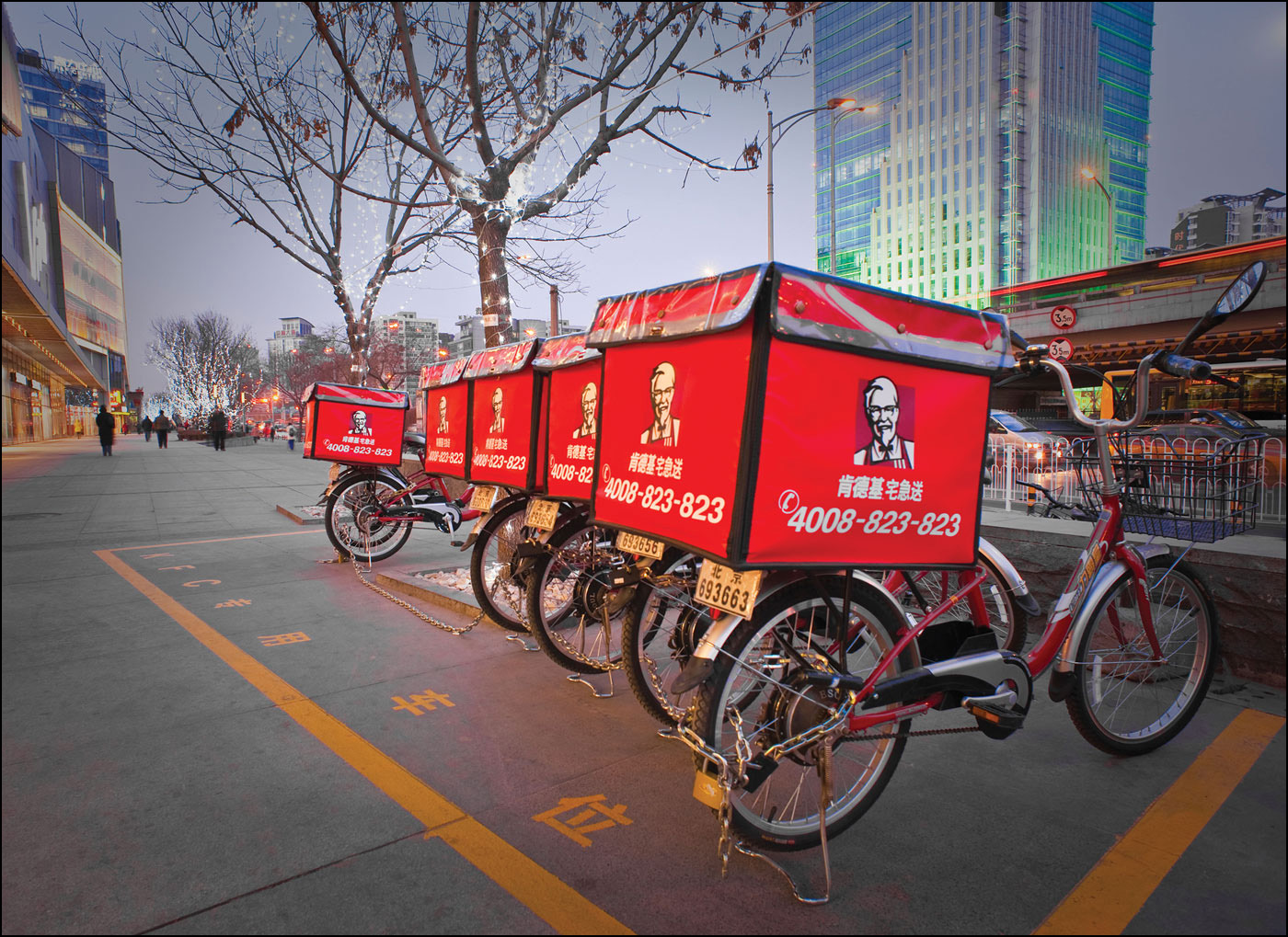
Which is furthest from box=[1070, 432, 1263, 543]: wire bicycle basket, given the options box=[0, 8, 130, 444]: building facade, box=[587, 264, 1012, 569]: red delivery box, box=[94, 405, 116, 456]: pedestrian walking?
box=[94, 405, 116, 456]: pedestrian walking

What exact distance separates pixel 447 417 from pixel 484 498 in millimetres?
937

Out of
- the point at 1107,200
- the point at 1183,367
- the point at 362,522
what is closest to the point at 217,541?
the point at 362,522

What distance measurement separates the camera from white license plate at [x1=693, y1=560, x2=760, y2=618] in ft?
6.96

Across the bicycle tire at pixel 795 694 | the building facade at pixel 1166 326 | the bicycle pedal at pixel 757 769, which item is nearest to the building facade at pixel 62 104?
the bicycle tire at pixel 795 694

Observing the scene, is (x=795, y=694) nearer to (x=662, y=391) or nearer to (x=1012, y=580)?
(x=662, y=391)

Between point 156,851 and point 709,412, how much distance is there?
2265 mm

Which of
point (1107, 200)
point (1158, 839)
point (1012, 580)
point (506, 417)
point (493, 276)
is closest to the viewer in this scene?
point (1158, 839)

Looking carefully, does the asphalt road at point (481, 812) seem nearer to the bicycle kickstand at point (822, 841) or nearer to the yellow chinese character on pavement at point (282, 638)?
the bicycle kickstand at point (822, 841)

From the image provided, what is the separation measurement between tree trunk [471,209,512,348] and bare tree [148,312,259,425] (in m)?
47.7

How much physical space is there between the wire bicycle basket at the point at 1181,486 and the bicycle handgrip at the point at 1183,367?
294 millimetres

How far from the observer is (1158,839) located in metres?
2.42

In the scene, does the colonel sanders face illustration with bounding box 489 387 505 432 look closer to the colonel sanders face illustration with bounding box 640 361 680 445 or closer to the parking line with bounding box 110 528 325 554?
the colonel sanders face illustration with bounding box 640 361 680 445

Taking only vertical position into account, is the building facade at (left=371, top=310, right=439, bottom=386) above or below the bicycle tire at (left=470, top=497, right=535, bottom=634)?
above

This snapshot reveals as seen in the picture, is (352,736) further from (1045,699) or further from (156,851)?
(1045,699)
